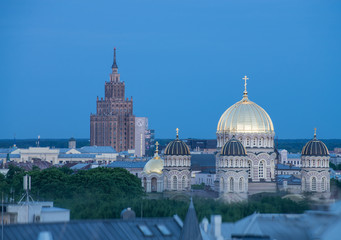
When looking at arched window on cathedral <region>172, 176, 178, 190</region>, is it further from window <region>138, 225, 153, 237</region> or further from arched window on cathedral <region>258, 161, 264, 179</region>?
window <region>138, 225, 153, 237</region>

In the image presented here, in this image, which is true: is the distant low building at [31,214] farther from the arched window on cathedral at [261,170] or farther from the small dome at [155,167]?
A: the small dome at [155,167]

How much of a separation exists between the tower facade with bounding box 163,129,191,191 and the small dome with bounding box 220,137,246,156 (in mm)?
8180

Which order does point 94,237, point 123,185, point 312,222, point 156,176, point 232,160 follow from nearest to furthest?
1. point 312,222
2. point 94,237
3. point 232,160
4. point 123,185
5. point 156,176

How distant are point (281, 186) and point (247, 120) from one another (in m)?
8.69

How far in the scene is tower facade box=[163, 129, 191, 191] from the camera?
102312 millimetres

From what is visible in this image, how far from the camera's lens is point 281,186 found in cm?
10269

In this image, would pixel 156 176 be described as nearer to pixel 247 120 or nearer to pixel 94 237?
pixel 247 120

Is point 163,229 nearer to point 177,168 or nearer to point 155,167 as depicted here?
point 177,168

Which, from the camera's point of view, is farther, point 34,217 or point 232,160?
point 232,160

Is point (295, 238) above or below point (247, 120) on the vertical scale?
below

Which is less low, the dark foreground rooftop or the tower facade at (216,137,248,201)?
the tower facade at (216,137,248,201)

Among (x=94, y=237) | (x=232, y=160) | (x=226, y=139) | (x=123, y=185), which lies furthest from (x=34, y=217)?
(x=123, y=185)

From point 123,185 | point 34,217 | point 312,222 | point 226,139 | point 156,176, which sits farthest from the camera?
A: point 156,176

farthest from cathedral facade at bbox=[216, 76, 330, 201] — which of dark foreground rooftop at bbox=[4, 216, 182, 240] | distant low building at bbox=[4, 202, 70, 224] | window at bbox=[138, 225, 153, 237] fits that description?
window at bbox=[138, 225, 153, 237]
